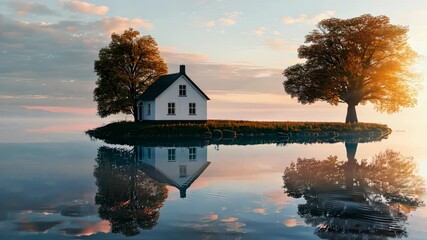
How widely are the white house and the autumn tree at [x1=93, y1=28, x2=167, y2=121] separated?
12.1 ft

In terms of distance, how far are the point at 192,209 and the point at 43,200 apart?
529 centimetres

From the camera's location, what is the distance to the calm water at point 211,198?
415 inches

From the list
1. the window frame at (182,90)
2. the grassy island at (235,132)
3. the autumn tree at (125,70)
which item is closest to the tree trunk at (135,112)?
the autumn tree at (125,70)

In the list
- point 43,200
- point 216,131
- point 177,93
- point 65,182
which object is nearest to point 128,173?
point 65,182

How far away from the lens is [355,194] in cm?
1535

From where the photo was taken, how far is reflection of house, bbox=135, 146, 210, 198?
1814 centimetres

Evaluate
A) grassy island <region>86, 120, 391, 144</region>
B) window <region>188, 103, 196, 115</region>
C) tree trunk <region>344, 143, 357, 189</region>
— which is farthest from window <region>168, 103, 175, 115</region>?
tree trunk <region>344, 143, 357, 189</region>

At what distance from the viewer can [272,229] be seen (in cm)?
1052

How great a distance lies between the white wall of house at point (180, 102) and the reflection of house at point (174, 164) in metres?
19.3

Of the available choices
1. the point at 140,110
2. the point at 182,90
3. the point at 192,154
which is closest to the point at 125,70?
the point at 140,110

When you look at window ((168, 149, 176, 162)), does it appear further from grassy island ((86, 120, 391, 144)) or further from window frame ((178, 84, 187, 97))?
window frame ((178, 84, 187, 97))

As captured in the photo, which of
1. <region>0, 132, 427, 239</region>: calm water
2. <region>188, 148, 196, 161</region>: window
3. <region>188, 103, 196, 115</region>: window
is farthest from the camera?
<region>188, 103, 196, 115</region>: window

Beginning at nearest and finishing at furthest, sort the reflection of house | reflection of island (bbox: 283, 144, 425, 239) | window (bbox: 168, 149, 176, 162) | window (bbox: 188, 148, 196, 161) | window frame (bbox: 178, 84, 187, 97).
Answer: reflection of island (bbox: 283, 144, 425, 239), the reflection of house, window (bbox: 168, 149, 176, 162), window (bbox: 188, 148, 196, 161), window frame (bbox: 178, 84, 187, 97)

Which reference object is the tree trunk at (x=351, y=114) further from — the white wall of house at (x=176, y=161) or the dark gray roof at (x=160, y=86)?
the white wall of house at (x=176, y=161)
